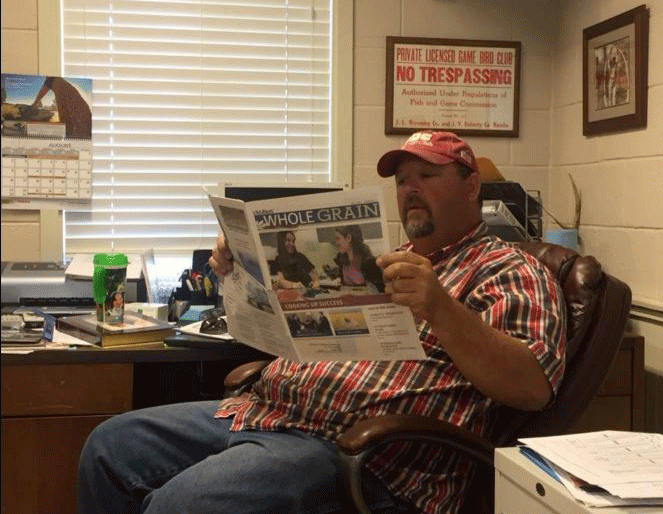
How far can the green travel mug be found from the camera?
2.32m

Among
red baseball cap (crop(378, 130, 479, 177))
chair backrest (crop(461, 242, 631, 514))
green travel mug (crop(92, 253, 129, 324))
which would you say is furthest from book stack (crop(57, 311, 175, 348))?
chair backrest (crop(461, 242, 631, 514))

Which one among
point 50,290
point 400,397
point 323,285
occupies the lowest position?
point 400,397

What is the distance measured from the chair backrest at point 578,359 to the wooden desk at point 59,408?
78cm

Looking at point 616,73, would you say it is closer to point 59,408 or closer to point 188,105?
point 188,105

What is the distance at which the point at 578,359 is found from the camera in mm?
1905

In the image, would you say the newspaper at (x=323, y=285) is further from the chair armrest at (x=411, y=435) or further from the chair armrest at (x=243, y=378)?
the chair armrest at (x=243, y=378)

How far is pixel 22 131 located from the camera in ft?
9.38

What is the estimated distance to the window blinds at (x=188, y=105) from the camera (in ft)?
9.67

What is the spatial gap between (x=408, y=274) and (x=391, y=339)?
14 cm

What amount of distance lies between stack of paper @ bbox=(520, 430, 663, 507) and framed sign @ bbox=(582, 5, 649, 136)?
1.35 metres

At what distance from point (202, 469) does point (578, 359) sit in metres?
0.87

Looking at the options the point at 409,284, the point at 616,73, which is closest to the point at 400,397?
the point at 409,284

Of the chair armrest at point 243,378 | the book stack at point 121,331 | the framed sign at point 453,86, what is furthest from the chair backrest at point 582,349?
the framed sign at point 453,86

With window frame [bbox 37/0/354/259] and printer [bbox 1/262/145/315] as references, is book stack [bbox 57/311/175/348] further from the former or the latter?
window frame [bbox 37/0/354/259]
